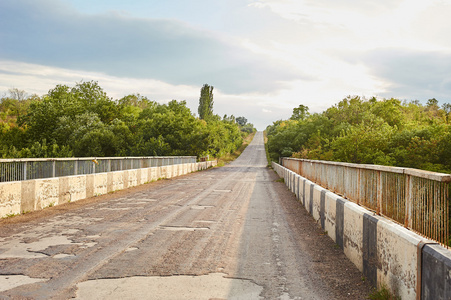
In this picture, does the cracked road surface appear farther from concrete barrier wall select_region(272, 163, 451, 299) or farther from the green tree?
the green tree

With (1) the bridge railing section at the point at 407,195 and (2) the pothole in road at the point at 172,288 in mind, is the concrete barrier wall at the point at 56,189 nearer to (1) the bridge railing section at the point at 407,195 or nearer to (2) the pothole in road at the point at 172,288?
(2) the pothole in road at the point at 172,288

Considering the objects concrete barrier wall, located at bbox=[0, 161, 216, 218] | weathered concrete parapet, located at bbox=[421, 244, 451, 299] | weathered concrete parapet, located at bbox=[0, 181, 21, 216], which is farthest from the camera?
concrete barrier wall, located at bbox=[0, 161, 216, 218]

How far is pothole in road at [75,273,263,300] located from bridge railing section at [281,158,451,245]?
205cm

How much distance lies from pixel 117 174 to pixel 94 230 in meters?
10.1

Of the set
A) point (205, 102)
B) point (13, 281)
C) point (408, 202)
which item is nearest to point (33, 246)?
point (13, 281)

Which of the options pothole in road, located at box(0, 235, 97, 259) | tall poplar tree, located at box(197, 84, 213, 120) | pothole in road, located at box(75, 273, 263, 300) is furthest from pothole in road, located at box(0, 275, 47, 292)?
tall poplar tree, located at box(197, 84, 213, 120)

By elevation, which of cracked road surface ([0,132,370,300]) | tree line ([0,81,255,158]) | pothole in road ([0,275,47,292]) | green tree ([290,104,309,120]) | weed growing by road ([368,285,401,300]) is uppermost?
green tree ([290,104,309,120])

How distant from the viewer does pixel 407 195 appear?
4.55 meters

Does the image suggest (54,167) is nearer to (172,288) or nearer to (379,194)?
(172,288)

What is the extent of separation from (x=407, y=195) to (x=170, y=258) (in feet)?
11.7

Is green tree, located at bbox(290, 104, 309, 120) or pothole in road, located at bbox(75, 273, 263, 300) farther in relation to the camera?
green tree, located at bbox(290, 104, 309, 120)

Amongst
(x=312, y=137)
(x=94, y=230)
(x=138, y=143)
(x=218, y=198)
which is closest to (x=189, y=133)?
(x=138, y=143)

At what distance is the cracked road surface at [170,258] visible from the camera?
179 inches

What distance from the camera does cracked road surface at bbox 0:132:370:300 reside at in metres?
4.55
